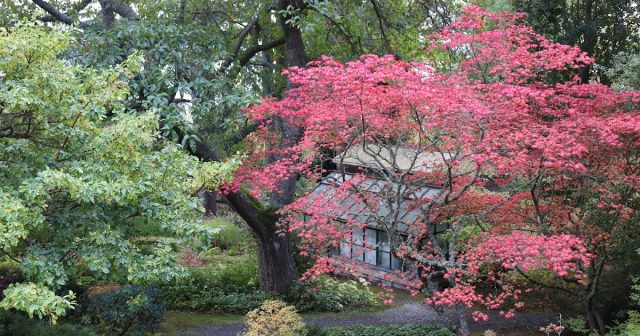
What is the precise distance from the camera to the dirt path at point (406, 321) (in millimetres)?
13102

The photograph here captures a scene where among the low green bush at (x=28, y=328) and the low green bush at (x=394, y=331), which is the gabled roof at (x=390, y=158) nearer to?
the low green bush at (x=394, y=331)

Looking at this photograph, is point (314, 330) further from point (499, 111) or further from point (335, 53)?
point (335, 53)

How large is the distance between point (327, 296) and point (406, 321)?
1949 mm

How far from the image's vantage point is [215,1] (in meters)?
13.6

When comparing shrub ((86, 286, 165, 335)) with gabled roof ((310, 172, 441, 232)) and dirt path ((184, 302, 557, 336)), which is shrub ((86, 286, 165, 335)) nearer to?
dirt path ((184, 302, 557, 336))

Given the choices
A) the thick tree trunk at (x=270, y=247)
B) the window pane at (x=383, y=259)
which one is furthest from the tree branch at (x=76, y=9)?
the window pane at (x=383, y=259)

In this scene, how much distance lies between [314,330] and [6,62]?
6781 millimetres

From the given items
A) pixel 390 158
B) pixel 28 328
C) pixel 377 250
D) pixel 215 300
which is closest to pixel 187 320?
pixel 215 300

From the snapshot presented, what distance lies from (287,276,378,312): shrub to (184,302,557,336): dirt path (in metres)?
0.54

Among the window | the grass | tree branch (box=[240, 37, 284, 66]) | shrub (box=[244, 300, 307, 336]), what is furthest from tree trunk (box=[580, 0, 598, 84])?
the grass

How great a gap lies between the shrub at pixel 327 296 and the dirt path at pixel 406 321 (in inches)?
21.3

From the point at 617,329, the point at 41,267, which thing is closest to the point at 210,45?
the point at 41,267

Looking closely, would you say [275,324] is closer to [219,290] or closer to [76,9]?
[219,290]

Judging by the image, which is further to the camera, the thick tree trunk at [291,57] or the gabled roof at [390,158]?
the thick tree trunk at [291,57]
